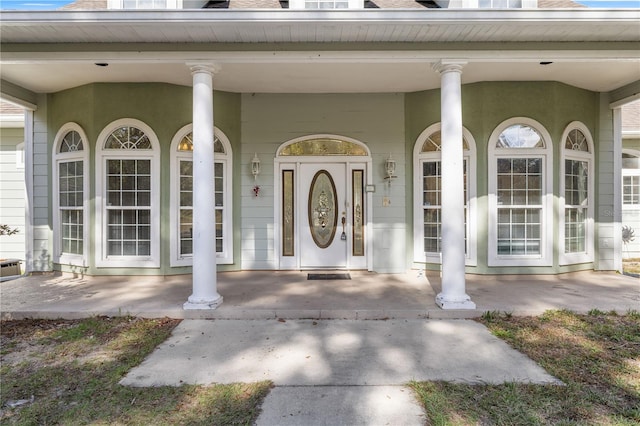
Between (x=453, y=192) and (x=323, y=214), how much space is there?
8.47 feet

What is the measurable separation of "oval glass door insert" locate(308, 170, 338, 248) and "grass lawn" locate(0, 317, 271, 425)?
3.17 m

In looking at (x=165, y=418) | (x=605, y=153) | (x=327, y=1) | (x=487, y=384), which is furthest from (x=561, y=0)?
(x=165, y=418)

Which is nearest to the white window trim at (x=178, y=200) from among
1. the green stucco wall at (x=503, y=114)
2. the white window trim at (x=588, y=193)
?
the green stucco wall at (x=503, y=114)

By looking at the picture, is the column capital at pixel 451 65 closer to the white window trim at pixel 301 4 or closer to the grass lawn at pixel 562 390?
the white window trim at pixel 301 4

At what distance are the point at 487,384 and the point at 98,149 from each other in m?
6.22

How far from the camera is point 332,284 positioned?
5.41 meters

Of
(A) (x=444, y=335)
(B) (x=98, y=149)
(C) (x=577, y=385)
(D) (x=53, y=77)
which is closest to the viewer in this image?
(C) (x=577, y=385)

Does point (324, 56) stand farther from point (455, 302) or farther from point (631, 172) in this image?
point (631, 172)

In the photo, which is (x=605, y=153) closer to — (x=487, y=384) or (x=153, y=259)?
(x=487, y=384)

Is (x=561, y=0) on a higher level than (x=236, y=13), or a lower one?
higher

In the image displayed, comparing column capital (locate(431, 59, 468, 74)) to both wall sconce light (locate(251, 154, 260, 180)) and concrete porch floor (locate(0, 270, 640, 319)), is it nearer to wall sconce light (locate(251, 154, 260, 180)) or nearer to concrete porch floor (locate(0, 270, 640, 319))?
concrete porch floor (locate(0, 270, 640, 319))

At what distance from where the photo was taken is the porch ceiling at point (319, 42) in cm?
389

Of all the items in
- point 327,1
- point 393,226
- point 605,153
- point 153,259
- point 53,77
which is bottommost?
point 153,259

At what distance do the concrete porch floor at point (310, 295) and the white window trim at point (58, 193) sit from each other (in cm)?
32
